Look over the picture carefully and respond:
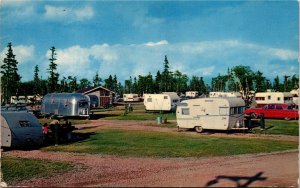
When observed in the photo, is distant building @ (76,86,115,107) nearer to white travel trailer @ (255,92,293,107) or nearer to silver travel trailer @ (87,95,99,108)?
silver travel trailer @ (87,95,99,108)

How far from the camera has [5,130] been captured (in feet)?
58.7

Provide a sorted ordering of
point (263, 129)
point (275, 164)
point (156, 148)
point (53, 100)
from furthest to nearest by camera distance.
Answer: point (53, 100)
point (263, 129)
point (156, 148)
point (275, 164)

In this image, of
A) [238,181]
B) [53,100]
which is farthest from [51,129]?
[53,100]

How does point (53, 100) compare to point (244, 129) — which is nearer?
point (244, 129)

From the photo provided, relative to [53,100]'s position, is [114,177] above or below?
below

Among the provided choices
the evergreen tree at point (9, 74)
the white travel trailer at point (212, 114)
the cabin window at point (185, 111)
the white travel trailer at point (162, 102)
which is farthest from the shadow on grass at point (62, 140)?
the evergreen tree at point (9, 74)

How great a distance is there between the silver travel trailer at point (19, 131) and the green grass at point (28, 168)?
2.11m

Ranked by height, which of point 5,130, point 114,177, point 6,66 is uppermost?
point 6,66

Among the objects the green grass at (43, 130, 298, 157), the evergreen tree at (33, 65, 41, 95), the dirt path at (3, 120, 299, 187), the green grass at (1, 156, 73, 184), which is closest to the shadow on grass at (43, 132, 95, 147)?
the green grass at (43, 130, 298, 157)

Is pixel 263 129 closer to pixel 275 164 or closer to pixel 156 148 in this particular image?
pixel 156 148

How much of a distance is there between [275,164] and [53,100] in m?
28.8

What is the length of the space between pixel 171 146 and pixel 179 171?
5852 mm

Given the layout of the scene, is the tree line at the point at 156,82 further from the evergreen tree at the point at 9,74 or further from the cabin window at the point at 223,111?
the cabin window at the point at 223,111

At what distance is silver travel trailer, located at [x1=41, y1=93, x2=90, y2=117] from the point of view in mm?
37281
